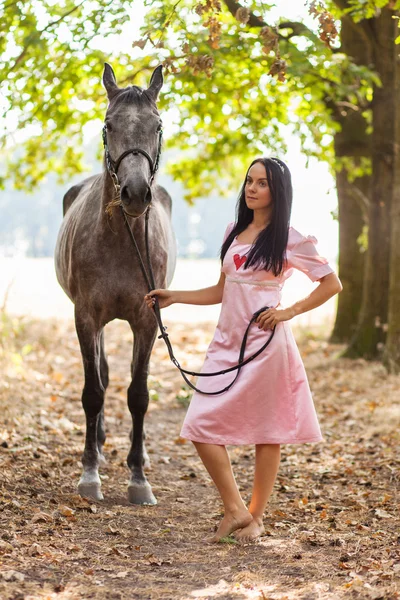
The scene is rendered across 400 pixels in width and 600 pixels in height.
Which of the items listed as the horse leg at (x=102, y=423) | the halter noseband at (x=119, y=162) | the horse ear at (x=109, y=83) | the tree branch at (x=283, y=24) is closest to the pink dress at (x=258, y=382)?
the halter noseband at (x=119, y=162)

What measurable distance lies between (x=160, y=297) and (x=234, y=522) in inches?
50.7

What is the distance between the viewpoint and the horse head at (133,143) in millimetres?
3776

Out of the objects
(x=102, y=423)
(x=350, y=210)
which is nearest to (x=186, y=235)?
(x=350, y=210)

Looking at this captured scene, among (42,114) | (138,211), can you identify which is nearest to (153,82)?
(138,211)

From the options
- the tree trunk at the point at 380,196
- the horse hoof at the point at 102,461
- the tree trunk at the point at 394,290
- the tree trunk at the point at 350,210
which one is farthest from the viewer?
the tree trunk at the point at 350,210

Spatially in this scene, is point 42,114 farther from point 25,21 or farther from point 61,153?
point 61,153

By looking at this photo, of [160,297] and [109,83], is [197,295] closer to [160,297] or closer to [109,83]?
[160,297]

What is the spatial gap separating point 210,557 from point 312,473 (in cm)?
203

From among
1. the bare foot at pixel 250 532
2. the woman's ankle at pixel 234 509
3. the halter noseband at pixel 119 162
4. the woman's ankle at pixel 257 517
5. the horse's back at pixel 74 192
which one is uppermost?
the horse's back at pixel 74 192

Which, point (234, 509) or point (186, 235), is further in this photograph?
point (186, 235)

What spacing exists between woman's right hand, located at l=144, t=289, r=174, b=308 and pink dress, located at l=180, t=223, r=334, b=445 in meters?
0.39

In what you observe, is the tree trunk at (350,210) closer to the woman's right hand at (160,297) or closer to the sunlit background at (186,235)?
the sunlit background at (186,235)

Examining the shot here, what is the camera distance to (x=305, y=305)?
373 centimetres

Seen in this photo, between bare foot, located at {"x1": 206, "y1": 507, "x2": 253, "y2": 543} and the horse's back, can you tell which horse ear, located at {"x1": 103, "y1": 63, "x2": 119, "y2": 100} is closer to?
the horse's back
